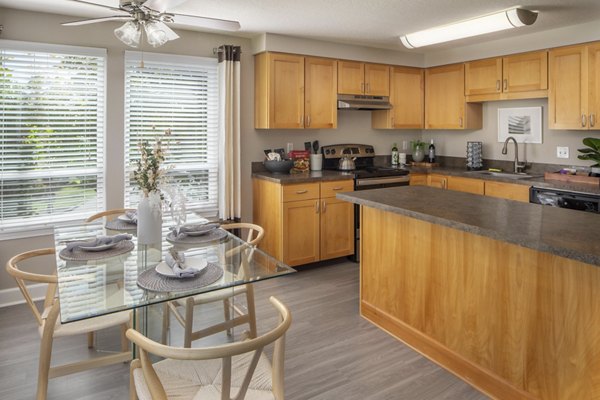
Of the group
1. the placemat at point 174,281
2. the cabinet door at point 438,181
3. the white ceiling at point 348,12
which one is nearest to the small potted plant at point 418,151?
the cabinet door at point 438,181

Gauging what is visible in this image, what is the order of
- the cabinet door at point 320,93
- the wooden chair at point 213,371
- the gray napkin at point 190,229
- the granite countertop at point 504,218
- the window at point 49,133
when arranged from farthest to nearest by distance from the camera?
the cabinet door at point 320,93 → the window at point 49,133 → the gray napkin at point 190,229 → the granite countertop at point 504,218 → the wooden chair at point 213,371

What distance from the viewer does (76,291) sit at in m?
1.80

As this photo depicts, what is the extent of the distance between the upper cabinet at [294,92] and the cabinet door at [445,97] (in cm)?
140

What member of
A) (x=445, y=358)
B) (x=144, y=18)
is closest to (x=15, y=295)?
(x=144, y=18)

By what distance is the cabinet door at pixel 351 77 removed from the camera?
4.86 meters

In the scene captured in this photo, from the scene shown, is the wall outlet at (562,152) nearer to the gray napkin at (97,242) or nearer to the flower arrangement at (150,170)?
the flower arrangement at (150,170)

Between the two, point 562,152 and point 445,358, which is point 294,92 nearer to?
point 562,152

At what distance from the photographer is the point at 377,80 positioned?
16.9 ft

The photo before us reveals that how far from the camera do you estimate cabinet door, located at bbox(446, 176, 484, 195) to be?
179 inches

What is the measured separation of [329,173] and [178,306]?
2.30m

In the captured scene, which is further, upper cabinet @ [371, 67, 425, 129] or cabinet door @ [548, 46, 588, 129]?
upper cabinet @ [371, 67, 425, 129]

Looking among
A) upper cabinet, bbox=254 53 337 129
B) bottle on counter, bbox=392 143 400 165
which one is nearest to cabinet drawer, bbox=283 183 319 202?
upper cabinet, bbox=254 53 337 129

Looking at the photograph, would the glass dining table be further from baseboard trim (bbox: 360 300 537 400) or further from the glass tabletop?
baseboard trim (bbox: 360 300 537 400)

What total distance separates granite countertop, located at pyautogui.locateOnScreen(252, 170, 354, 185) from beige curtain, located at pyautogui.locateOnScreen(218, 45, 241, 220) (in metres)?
0.34
